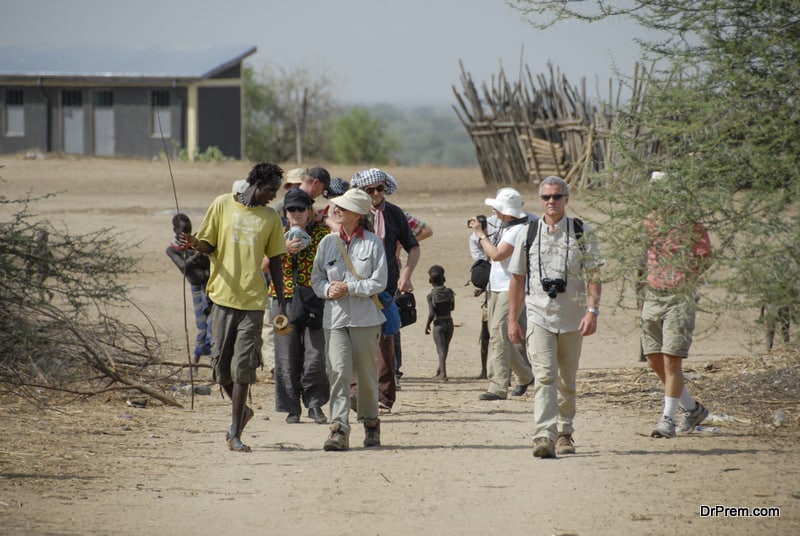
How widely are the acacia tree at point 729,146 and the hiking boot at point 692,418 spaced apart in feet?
6.00

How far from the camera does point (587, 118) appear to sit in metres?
28.1

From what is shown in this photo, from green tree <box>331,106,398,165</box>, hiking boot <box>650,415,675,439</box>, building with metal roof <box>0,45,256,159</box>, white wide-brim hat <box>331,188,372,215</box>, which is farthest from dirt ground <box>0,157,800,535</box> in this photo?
green tree <box>331,106,398,165</box>

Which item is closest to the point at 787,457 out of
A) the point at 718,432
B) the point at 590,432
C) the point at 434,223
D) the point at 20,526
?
the point at 718,432

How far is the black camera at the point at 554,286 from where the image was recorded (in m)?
7.29

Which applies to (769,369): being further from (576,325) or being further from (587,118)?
(587,118)

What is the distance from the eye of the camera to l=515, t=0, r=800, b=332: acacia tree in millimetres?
5730

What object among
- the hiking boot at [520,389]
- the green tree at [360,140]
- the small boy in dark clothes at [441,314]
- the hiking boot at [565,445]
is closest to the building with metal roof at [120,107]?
the green tree at [360,140]

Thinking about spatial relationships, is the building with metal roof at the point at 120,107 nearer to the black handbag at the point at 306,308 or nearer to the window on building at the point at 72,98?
the window on building at the point at 72,98

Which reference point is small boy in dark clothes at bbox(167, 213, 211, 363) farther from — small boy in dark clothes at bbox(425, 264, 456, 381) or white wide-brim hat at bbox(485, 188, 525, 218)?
white wide-brim hat at bbox(485, 188, 525, 218)

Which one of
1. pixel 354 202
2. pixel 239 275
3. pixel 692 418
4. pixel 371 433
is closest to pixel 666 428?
pixel 692 418

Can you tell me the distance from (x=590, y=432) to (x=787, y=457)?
1.55 m

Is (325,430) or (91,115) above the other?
(91,115)

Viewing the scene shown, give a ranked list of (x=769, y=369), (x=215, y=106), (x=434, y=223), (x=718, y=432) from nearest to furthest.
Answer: (x=718, y=432)
(x=769, y=369)
(x=434, y=223)
(x=215, y=106)

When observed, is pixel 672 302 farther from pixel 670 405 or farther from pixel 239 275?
pixel 239 275
